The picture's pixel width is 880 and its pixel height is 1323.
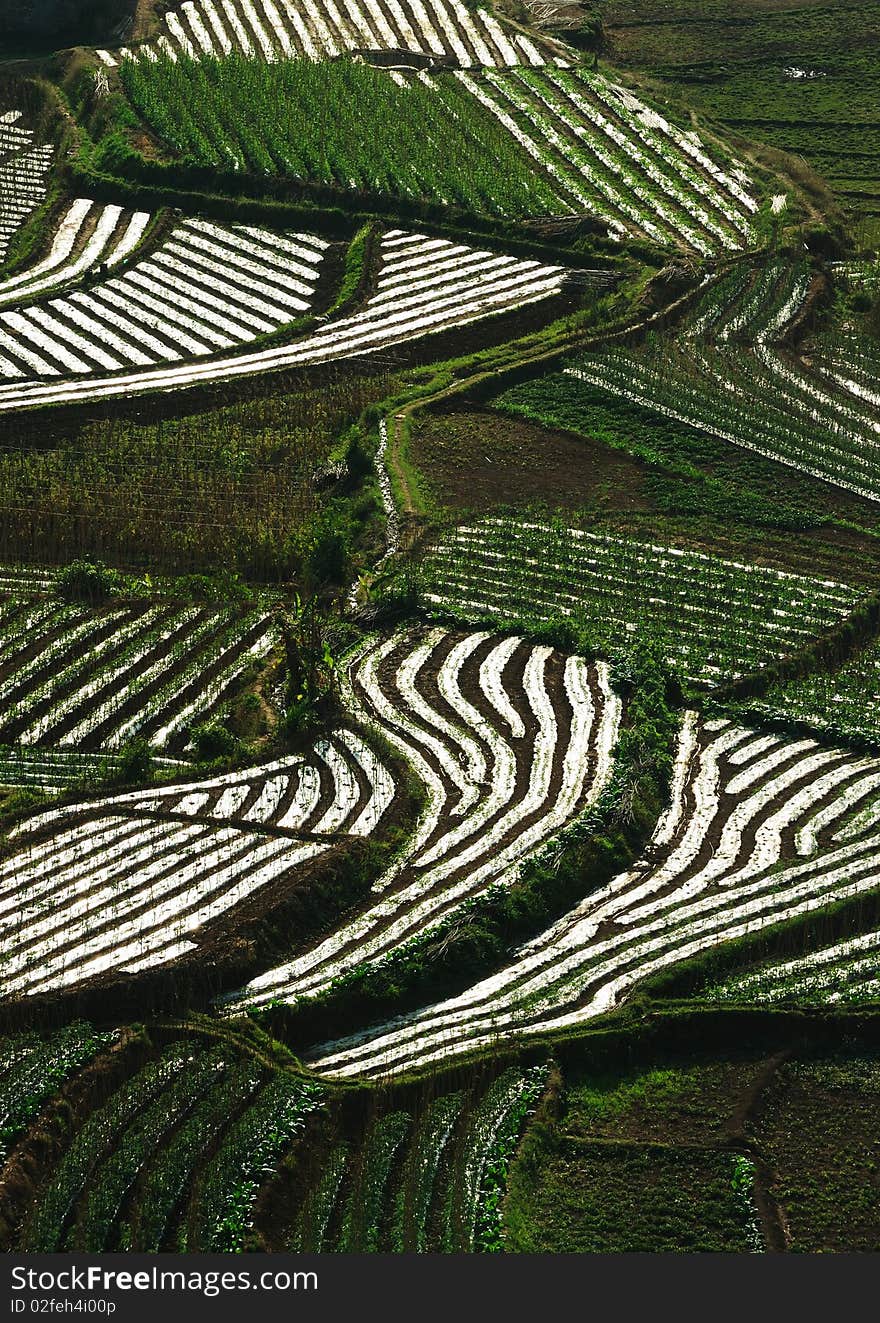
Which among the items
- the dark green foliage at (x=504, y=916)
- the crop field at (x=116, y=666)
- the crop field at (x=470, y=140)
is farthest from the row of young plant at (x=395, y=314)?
the dark green foliage at (x=504, y=916)

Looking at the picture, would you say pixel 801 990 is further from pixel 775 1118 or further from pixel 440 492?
pixel 440 492

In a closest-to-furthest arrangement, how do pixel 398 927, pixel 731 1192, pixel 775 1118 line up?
pixel 731 1192 < pixel 775 1118 < pixel 398 927

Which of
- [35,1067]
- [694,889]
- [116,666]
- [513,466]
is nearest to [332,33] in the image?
[513,466]

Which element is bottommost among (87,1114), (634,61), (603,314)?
(87,1114)

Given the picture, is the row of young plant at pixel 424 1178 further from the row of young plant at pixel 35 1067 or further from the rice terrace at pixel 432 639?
the row of young plant at pixel 35 1067

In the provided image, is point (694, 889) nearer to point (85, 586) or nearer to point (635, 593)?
point (635, 593)

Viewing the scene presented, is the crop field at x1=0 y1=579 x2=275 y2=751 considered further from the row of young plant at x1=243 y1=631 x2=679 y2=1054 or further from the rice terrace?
the row of young plant at x1=243 y1=631 x2=679 y2=1054

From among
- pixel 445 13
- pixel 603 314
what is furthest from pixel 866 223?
pixel 445 13
